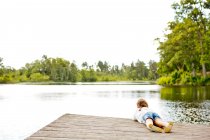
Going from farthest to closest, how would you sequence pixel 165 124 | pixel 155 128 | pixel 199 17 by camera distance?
pixel 199 17
pixel 165 124
pixel 155 128

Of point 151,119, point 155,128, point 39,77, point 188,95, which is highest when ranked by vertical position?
point 39,77

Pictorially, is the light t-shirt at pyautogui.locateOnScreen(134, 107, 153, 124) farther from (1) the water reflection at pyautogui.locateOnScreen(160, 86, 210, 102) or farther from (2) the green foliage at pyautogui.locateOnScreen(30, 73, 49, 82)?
(2) the green foliage at pyautogui.locateOnScreen(30, 73, 49, 82)

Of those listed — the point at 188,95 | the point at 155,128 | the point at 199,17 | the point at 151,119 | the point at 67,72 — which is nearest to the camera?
the point at 155,128

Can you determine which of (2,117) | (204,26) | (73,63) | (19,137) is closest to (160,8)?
(204,26)

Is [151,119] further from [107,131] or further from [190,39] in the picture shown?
[190,39]

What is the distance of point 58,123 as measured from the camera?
9883mm

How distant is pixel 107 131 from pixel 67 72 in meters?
113

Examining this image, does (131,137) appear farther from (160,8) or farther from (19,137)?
(160,8)

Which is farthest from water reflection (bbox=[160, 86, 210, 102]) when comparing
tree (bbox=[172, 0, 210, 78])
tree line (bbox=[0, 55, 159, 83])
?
tree line (bbox=[0, 55, 159, 83])

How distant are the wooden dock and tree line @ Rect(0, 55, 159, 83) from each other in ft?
360

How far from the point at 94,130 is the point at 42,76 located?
114 metres

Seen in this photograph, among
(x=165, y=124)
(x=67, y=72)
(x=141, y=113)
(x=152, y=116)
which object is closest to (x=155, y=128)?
(x=165, y=124)

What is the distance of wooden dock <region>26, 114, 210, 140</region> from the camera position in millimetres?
7863

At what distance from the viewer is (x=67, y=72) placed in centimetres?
12088
